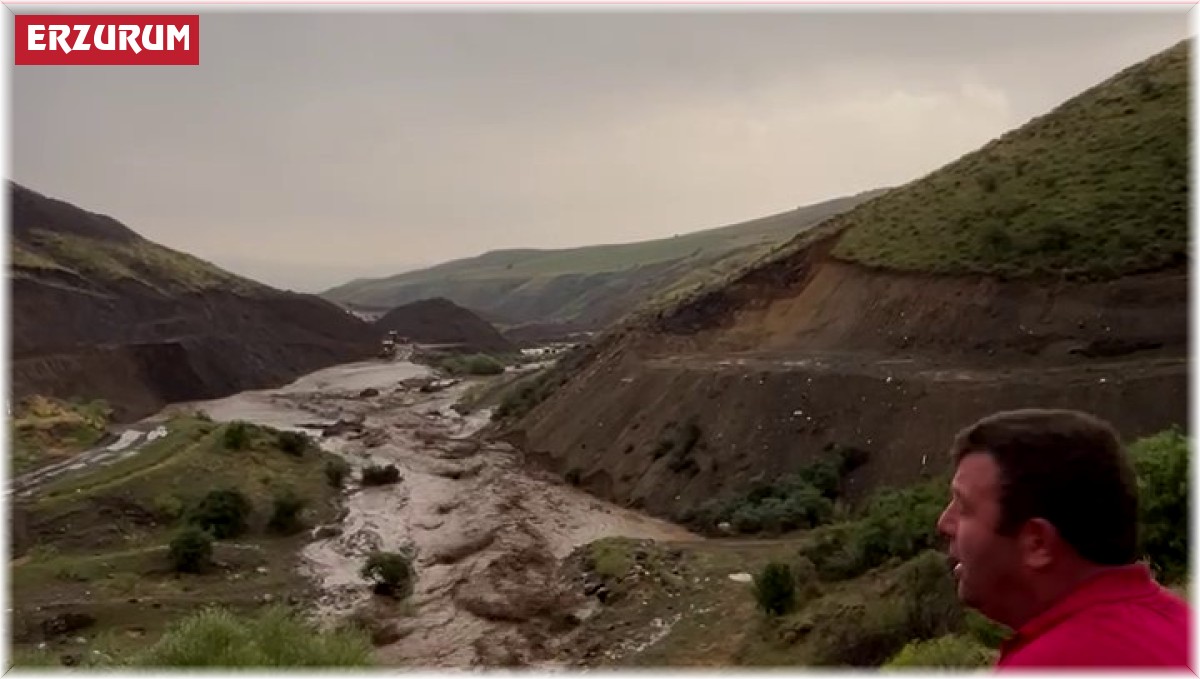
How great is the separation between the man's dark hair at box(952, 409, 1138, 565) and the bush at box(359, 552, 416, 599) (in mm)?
21058

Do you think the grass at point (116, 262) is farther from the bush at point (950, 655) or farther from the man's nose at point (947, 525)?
the man's nose at point (947, 525)

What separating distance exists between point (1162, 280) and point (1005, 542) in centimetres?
3371

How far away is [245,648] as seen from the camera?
35.2 feet

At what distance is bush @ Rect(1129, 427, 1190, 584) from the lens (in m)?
13.2

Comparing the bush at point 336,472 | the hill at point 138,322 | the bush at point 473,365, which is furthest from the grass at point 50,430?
the bush at point 473,365

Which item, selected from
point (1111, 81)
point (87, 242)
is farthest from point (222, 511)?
point (87, 242)

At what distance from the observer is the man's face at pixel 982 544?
2.60m

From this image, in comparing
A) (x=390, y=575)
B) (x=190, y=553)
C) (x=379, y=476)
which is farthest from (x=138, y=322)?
(x=390, y=575)

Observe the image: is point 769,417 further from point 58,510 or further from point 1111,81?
point 1111,81

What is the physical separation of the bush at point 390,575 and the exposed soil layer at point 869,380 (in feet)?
31.9

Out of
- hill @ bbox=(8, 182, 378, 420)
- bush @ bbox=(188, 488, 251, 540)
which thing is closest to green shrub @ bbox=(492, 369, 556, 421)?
hill @ bbox=(8, 182, 378, 420)

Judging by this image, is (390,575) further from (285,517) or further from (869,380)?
(869,380)

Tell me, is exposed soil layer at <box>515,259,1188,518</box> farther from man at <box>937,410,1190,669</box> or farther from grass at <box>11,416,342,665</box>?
man at <box>937,410,1190,669</box>

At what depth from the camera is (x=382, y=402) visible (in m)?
57.6
